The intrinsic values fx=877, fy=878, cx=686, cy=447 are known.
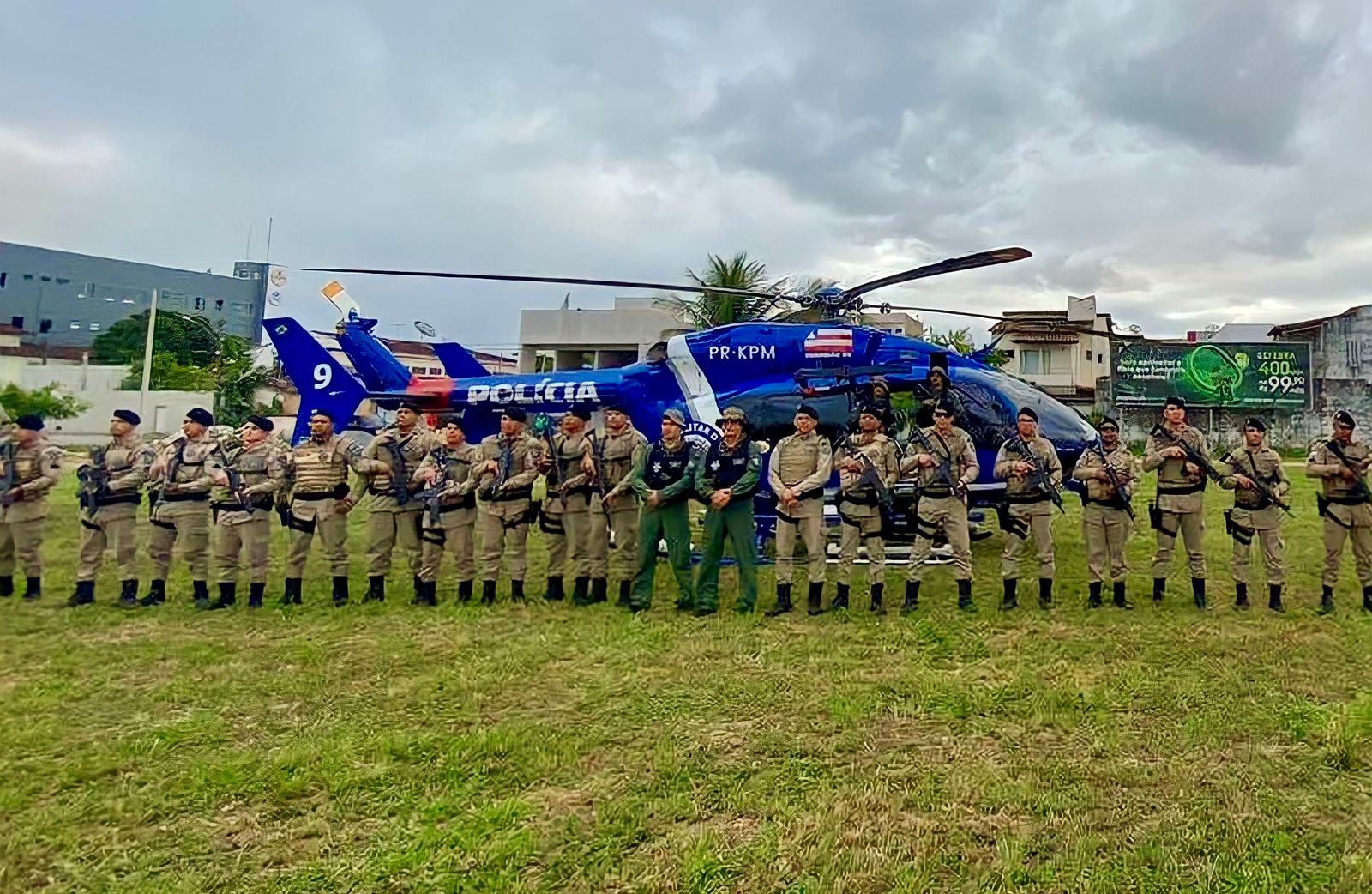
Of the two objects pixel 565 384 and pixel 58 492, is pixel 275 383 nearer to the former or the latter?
pixel 58 492

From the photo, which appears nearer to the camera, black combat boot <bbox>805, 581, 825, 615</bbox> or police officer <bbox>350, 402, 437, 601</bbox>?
black combat boot <bbox>805, 581, 825, 615</bbox>

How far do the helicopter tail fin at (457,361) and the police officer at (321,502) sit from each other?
14.1ft

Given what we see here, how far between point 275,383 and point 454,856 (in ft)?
115

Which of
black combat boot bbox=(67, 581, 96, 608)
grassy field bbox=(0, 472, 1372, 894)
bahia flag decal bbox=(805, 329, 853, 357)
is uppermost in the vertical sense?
bahia flag decal bbox=(805, 329, 853, 357)

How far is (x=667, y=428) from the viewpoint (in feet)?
20.7

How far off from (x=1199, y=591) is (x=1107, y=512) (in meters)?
0.85

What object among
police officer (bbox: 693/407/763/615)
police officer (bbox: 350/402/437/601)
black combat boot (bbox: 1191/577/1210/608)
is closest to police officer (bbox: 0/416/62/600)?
police officer (bbox: 350/402/437/601)

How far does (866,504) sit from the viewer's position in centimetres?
613

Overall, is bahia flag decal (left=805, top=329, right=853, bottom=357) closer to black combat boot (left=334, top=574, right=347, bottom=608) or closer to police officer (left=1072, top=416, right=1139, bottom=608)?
police officer (left=1072, top=416, right=1139, bottom=608)

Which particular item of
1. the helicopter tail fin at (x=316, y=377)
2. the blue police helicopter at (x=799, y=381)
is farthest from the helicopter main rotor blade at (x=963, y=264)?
the helicopter tail fin at (x=316, y=377)

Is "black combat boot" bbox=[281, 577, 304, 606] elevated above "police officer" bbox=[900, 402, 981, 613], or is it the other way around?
"police officer" bbox=[900, 402, 981, 613]

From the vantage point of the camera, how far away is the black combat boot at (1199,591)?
6.22 m

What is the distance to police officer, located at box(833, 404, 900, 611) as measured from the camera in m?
6.12

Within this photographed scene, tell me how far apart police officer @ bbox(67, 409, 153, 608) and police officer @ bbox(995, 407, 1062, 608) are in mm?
6181
